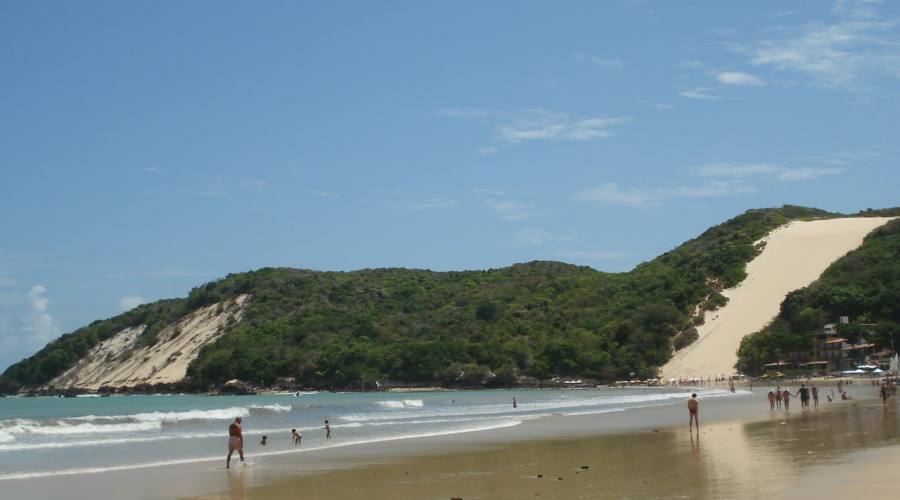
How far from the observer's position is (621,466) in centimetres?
1975

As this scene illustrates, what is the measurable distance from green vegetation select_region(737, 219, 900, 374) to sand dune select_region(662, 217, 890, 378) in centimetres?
433

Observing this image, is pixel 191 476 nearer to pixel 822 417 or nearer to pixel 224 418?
pixel 822 417

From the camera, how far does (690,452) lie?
22.0 meters

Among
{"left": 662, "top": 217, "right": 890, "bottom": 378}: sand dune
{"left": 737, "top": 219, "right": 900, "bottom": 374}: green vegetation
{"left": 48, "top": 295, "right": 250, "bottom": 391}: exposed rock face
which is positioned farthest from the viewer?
{"left": 48, "top": 295, "right": 250, "bottom": 391}: exposed rock face

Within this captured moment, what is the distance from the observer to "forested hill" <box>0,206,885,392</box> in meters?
116

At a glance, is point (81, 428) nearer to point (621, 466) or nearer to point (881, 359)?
point (621, 466)

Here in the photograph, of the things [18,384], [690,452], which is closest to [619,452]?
[690,452]

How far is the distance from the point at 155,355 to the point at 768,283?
323 ft

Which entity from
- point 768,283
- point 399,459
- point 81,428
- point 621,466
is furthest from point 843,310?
point 621,466

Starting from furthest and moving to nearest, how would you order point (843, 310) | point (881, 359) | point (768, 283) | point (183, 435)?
point (768, 283)
point (843, 310)
point (881, 359)
point (183, 435)

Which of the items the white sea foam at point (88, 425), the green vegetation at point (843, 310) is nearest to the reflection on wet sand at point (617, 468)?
the white sea foam at point (88, 425)

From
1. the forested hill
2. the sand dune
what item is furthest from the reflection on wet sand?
the forested hill

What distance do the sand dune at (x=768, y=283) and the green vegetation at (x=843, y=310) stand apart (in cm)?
433

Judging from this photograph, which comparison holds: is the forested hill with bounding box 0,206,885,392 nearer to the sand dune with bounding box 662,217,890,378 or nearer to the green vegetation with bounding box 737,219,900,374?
the sand dune with bounding box 662,217,890,378
